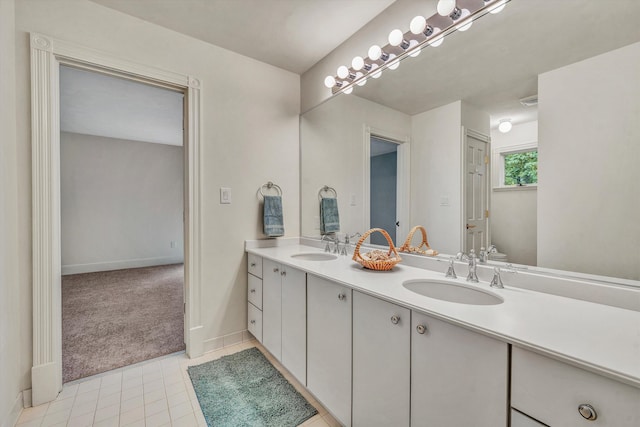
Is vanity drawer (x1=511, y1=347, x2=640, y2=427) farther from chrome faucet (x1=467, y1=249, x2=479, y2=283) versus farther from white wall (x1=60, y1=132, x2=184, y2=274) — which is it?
white wall (x1=60, y1=132, x2=184, y2=274)

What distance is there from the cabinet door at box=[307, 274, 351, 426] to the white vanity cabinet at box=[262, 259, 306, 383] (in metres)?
0.07

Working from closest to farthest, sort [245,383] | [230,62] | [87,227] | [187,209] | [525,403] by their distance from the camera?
[525,403] → [245,383] → [187,209] → [230,62] → [87,227]

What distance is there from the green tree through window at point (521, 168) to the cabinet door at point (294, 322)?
3.47 ft

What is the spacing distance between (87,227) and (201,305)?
3.91 metres

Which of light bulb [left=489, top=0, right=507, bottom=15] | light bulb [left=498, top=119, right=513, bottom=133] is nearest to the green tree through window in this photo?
light bulb [left=498, top=119, right=513, bottom=133]

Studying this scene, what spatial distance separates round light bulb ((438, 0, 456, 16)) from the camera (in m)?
1.28

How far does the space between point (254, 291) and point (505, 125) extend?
1.82 metres

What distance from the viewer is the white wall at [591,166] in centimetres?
86

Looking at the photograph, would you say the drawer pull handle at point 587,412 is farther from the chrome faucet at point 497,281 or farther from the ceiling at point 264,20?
the ceiling at point 264,20

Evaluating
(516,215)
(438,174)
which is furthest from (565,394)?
(438,174)

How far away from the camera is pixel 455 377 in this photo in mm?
793

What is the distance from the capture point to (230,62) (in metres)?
2.08

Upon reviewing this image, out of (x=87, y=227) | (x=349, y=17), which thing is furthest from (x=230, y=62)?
(x=87, y=227)

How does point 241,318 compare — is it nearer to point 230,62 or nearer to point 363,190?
point 363,190
